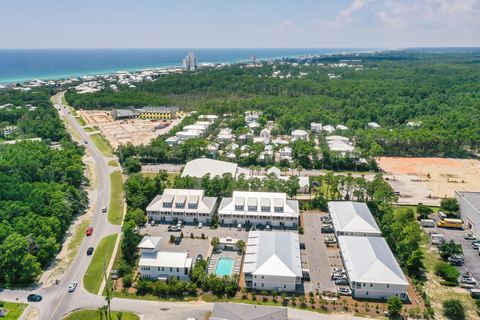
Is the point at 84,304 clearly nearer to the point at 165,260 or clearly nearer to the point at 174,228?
the point at 165,260

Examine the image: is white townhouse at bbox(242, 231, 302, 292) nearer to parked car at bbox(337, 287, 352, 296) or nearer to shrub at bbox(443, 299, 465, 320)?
parked car at bbox(337, 287, 352, 296)

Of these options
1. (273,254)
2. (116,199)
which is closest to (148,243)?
(273,254)

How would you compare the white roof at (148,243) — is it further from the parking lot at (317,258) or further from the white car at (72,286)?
the parking lot at (317,258)

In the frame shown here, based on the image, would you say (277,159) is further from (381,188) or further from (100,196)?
(100,196)

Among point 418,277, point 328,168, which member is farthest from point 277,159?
point 418,277

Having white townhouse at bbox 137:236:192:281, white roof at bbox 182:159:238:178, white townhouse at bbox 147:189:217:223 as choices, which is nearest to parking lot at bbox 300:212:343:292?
white townhouse at bbox 137:236:192:281

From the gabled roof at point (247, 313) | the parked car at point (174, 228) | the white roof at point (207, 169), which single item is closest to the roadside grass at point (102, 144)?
the white roof at point (207, 169)
